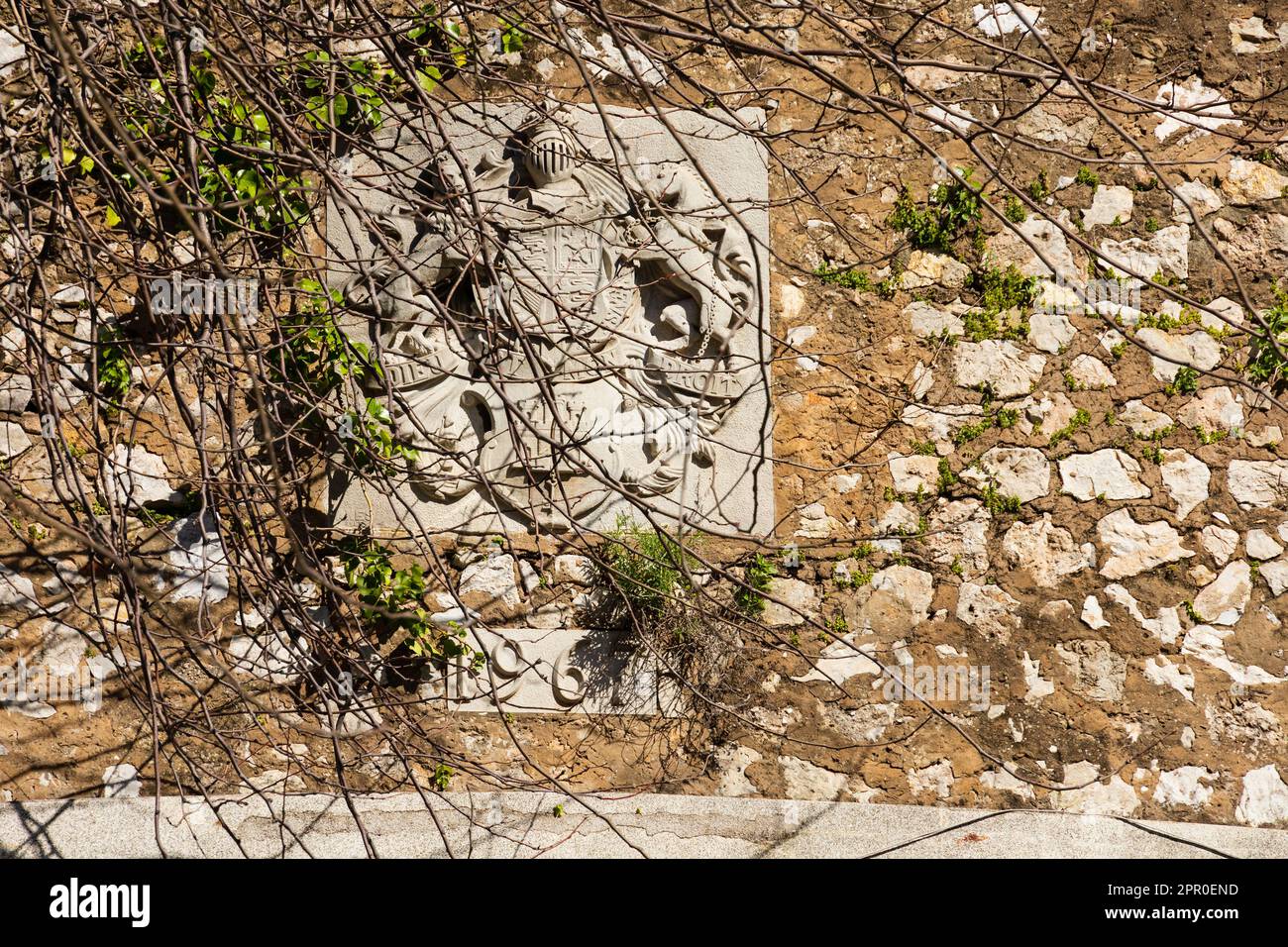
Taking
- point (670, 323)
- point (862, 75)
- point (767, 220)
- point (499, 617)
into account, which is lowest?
point (499, 617)

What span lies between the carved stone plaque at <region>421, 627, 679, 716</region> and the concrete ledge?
0.89 feet

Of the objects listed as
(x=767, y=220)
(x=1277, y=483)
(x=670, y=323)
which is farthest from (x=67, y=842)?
(x=1277, y=483)

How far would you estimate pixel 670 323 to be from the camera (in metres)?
4.09

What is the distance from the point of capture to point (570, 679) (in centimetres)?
384

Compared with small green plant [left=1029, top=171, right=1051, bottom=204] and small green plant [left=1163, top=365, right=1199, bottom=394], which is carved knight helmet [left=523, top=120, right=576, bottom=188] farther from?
small green plant [left=1163, top=365, right=1199, bottom=394]

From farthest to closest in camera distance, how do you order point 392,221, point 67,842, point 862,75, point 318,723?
point 862,75, point 392,221, point 318,723, point 67,842

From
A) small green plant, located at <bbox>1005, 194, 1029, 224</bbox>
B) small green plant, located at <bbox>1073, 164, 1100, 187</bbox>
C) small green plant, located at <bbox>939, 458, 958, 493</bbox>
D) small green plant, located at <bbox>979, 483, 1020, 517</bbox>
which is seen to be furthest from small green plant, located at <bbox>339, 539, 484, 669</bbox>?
small green plant, located at <bbox>1073, 164, 1100, 187</bbox>

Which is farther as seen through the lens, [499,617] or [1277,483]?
[1277,483]

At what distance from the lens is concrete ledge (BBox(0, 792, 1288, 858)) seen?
3.53 meters

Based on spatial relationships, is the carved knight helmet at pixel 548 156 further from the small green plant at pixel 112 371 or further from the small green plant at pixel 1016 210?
the small green plant at pixel 1016 210

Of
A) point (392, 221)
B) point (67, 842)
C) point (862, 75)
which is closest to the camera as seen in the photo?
point (67, 842)

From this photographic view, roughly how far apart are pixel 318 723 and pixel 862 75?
9.06 ft

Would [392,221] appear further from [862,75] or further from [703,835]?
[703,835]

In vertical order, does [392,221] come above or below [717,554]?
above
